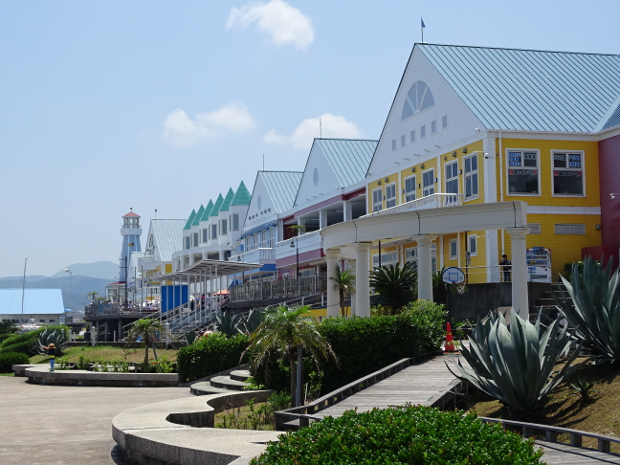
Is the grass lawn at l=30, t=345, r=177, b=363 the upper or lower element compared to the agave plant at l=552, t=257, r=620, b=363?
lower

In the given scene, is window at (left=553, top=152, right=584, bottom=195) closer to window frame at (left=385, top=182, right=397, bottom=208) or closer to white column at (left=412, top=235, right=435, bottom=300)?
window frame at (left=385, top=182, right=397, bottom=208)

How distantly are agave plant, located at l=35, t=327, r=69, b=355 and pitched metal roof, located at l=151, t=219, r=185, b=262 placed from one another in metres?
55.4

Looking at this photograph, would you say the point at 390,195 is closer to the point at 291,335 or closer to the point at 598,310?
the point at 291,335

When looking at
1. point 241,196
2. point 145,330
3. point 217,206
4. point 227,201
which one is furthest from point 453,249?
point 217,206

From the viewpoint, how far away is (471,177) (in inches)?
1292

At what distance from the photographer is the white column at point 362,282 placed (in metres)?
21.7

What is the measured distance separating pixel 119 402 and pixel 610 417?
1409cm

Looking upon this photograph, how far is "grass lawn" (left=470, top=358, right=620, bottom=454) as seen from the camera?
34.3 feet

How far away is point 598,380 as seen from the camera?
1214 cm

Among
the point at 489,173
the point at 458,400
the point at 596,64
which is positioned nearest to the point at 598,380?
the point at 458,400

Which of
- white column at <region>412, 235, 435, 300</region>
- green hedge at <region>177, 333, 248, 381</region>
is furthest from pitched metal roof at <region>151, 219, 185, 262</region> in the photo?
white column at <region>412, 235, 435, 300</region>

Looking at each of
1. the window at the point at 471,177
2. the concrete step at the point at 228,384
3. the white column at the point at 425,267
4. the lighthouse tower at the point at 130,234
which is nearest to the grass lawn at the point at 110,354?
the concrete step at the point at 228,384

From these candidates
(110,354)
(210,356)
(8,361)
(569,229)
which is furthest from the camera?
(110,354)

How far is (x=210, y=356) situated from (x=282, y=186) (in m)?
38.4
